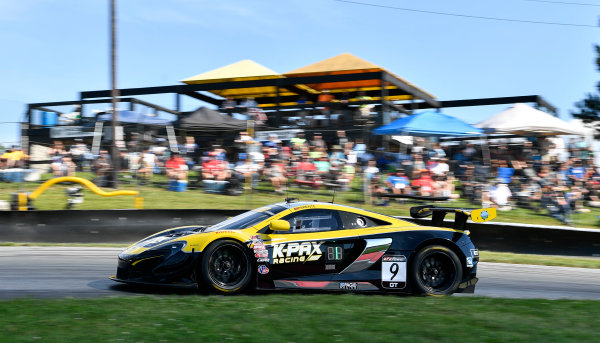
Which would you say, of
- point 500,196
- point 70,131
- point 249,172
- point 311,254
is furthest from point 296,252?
point 70,131

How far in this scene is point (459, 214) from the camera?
27.3 feet

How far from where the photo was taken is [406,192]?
1584 centimetres

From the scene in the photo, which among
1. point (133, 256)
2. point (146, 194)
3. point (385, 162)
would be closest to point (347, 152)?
point (385, 162)

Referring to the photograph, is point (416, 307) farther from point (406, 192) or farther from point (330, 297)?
point (406, 192)

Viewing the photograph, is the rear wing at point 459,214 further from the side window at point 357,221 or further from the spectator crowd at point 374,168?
the spectator crowd at point 374,168

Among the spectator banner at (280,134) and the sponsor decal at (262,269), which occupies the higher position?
the spectator banner at (280,134)

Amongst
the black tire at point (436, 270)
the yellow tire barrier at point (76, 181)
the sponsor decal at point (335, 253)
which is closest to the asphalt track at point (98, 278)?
the black tire at point (436, 270)

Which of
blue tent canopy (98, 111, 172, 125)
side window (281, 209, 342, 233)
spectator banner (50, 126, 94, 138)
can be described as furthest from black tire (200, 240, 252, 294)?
spectator banner (50, 126, 94, 138)

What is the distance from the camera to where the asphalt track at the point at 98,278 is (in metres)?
7.55

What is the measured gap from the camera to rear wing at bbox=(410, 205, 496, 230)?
8.04 m

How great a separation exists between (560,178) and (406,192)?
4.15 m

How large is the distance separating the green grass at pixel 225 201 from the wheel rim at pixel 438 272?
6.52m

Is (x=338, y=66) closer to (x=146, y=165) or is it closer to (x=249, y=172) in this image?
(x=249, y=172)

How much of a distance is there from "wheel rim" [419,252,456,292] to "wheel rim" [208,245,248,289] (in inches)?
88.5
